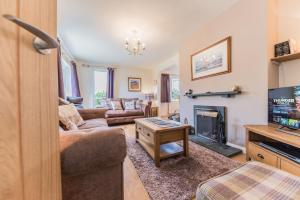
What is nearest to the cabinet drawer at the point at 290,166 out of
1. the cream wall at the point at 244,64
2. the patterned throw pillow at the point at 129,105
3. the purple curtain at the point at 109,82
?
the cream wall at the point at 244,64

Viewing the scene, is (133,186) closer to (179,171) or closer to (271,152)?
(179,171)

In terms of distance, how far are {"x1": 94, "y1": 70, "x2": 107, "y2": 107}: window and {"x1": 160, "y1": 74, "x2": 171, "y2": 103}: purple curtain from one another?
2.54 metres

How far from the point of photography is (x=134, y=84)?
6.50 meters

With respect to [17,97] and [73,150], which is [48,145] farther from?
[73,150]

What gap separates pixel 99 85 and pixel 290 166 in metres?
5.98

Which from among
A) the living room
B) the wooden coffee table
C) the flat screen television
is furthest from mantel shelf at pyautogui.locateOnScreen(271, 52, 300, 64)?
the wooden coffee table

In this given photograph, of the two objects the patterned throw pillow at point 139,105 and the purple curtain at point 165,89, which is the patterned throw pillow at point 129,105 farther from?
the purple curtain at point 165,89

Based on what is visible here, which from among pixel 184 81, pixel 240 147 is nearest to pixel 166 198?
pixel 240 147

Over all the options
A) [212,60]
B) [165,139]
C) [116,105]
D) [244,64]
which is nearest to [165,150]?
[165,139]

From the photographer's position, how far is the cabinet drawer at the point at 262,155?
143 centimetres

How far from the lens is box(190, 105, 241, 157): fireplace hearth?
7.75 feet

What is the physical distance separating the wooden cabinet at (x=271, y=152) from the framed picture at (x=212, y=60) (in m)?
1.22

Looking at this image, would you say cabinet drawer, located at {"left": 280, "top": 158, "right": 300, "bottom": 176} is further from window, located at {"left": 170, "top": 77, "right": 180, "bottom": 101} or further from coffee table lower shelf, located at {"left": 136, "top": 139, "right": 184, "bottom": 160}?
window, located at {"left": 170, "top": 77, "right": 180, "bottom": 101}

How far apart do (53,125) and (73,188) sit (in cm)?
62
